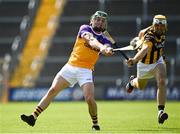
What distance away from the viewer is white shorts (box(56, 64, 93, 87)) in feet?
46.4

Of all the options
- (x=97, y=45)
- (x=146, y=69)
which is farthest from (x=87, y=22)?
(x=97, y=45)

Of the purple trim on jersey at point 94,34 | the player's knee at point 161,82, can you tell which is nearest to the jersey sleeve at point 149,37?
the player's knee at point 161,82

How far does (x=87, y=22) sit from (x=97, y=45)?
22.4 metres

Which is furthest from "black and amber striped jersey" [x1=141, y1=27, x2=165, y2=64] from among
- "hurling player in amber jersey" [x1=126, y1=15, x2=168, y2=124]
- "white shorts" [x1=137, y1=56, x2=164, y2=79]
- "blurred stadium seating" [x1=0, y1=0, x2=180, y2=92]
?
"blurred stadium seating" [x1=0, y1=0, x2=180, y2=92]

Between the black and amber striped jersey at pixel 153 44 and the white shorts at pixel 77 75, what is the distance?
2147 millimetres

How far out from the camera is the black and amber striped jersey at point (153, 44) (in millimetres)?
15852

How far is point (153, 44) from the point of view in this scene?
16.0 metres

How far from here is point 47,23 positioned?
37062mm

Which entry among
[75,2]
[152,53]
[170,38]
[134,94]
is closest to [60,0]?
[75,2]

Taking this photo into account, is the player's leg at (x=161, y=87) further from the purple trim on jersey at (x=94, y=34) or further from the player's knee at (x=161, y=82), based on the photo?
the purple trim on jersey at (x=94, y=34)

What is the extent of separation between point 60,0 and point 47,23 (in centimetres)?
163

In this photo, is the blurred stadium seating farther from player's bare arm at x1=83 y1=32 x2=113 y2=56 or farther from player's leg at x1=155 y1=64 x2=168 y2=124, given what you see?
player's bare arm at x1=83 y1=32 x2=113 y2=56

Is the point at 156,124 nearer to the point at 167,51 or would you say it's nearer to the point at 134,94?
the point at 134,94

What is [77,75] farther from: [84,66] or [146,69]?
[146,69]
